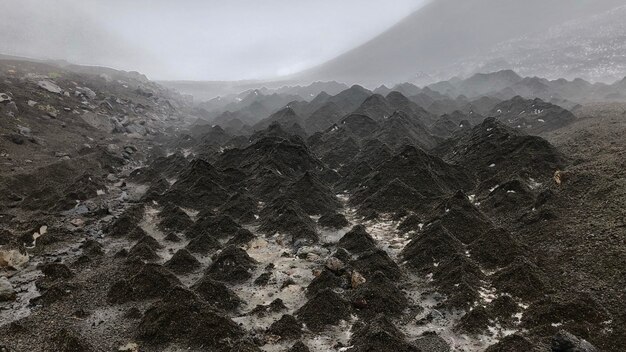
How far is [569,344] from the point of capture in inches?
465

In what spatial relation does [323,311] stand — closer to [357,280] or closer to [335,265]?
[357,280]

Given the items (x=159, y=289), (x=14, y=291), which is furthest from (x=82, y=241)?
(x=159, y=289)

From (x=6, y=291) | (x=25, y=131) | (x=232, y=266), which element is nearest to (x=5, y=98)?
(x=25, y=131)

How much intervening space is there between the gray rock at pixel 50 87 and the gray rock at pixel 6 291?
4519 cm

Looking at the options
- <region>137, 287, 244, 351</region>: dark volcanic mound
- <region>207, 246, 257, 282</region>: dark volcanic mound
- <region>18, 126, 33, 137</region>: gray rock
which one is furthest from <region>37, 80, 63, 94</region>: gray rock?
<region>137, 287, 244, 351</region>: dark volcanic mound

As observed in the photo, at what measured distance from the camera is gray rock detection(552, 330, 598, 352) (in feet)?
38.4

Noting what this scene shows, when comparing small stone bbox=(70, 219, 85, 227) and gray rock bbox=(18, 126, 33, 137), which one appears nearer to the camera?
small stone bbox=(70, 219, 85, 227)

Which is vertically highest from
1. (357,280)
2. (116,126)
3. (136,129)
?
(116,126)

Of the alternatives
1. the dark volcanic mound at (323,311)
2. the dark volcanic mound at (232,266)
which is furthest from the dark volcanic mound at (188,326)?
the dark volcanic mound at (232,266)

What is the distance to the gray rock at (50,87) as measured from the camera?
177 feet

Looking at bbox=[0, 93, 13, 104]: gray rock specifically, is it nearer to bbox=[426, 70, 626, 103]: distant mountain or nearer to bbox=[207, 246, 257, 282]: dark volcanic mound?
bbox=[207, 246, 257, 282]: dark volcanic mound

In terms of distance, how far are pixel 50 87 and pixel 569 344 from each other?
6366cm

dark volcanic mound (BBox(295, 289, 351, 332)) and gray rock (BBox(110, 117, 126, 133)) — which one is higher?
gray rock (BBox(110, 117, 126, 133))

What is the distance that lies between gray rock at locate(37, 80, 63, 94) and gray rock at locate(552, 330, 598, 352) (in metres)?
61.8
